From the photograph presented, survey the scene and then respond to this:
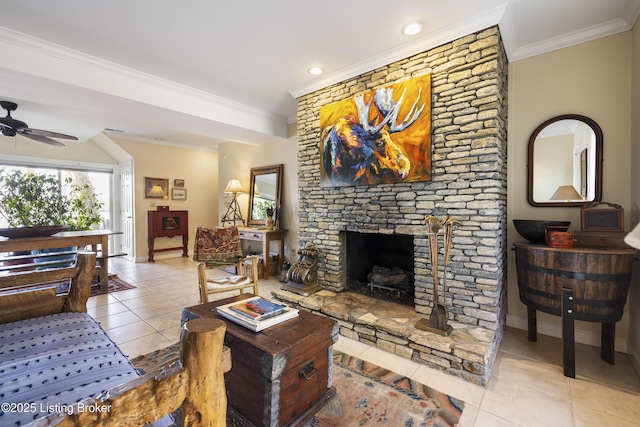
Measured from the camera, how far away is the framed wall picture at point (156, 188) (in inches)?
244

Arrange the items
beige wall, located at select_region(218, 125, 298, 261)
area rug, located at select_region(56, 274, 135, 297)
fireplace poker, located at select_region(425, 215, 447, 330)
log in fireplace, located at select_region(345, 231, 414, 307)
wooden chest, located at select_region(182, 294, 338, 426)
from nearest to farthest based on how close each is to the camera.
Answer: wooden chest, located at select_region(182, 294, 338, 426)
fireplace poker, located at select_region(425, 215, 447, 330)
log in fireplace, located at select_region(345, 231, 414, 307)
area rug, located at select_region(56, 274, 135, 297)
beige wall, located at select_region(218, 125, 298, 261)

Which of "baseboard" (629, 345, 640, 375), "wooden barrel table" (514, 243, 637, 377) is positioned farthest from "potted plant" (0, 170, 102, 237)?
"baseboard" (629, 345, 640, 375)

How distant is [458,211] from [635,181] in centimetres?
129

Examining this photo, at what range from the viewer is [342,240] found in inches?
134

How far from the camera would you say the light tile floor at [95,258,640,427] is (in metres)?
1.66

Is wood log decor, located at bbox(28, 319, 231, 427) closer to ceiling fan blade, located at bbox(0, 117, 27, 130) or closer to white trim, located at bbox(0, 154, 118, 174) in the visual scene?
ceiling fan blade, located at bbox(0, 117, 27, 130)

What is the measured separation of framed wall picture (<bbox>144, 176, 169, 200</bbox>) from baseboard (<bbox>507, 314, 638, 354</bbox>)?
6.67 meters

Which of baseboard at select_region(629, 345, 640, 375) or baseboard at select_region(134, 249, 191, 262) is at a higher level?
baseboard at select_region(134, 249, 191, 262)


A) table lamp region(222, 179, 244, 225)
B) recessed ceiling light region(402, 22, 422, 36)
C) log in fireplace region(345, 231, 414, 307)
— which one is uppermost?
recessed ceiling light region(402, 22, 422, 36)

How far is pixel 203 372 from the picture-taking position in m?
0.69

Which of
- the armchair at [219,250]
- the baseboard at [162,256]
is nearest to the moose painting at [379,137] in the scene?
the armchair at [219,250]

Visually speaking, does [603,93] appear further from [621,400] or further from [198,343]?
[198,343]

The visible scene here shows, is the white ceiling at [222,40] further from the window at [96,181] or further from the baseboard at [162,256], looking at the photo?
the window at [96,181]

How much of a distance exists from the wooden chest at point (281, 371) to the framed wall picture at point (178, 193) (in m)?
5.76
